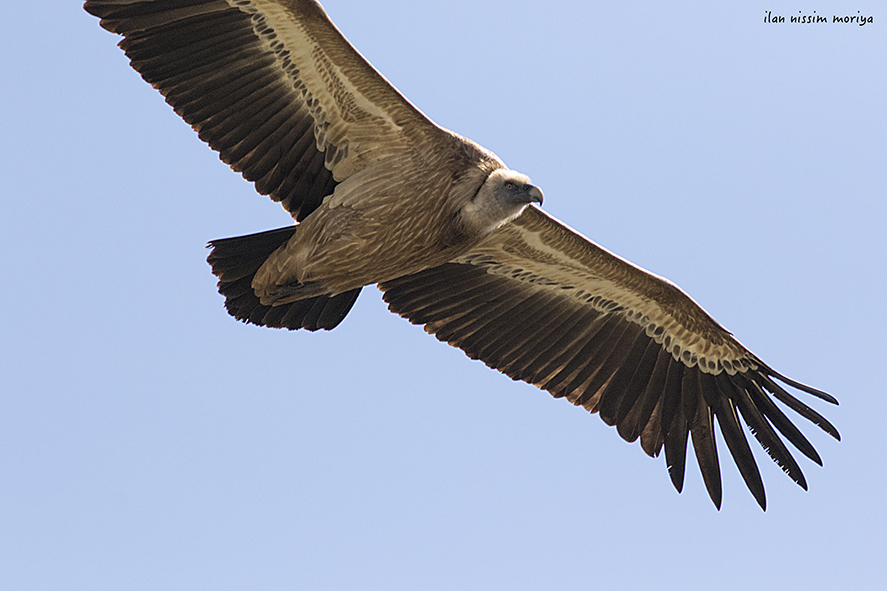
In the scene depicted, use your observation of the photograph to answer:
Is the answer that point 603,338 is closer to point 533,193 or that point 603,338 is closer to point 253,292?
point 533,193

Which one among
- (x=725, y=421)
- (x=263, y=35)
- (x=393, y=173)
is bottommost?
(x=725, y=421)

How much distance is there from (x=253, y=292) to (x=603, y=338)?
3005 mm

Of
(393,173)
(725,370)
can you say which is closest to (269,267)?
(393,173)

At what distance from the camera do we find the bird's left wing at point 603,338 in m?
8.76

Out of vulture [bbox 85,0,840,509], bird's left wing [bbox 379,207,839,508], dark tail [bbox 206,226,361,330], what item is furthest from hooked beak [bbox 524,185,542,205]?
dark tail [bbox 206,226,361,330]

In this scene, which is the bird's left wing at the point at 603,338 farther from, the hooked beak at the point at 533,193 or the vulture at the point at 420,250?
the hooked beak at the point at 533,193

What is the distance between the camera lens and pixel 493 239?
28.5ft

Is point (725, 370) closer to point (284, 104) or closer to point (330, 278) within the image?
point (330, 278)

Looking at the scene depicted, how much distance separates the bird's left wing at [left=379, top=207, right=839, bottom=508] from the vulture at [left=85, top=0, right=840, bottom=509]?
12mm

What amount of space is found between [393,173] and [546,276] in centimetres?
194

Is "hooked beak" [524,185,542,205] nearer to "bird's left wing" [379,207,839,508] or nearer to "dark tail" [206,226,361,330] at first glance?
"bird's left wing" [379,207,839,508]

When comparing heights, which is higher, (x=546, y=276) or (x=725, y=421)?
(x=546, y=276)

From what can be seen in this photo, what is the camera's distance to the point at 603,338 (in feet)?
30.2

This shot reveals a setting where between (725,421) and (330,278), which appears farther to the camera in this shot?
(725,421)
